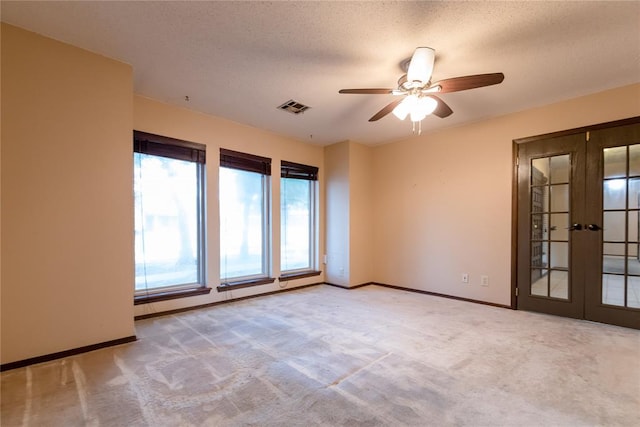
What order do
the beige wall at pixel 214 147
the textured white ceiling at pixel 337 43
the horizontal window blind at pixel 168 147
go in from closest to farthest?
the textured white ceiling at pixel 337 43 → the horizontal window blind at pixel 168 147 → the beige wall at pixel 214 147

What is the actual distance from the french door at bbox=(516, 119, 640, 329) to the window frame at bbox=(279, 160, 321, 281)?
121 inches

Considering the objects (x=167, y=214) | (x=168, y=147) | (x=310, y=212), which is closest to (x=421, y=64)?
(x=168, y=147)

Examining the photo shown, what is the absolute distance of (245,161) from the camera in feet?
13.6

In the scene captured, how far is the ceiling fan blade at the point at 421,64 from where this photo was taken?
2.03 meters

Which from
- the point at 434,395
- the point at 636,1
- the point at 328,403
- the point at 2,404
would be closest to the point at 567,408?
the point at 434,395

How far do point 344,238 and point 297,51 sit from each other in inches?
125

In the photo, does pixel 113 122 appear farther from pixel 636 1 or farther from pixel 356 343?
pixel 636 1

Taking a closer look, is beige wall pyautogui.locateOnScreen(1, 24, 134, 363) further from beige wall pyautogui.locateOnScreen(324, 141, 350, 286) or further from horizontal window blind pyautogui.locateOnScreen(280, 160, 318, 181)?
beige wall pyautogui.locateOnScreen(324, 141, 350, 286)

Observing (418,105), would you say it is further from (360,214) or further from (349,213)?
(360,214)

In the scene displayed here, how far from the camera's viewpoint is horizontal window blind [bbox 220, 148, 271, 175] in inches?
155

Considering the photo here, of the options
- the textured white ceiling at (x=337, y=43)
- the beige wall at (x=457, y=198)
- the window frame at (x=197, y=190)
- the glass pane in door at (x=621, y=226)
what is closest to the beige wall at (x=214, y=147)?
the window frame at (x=197, y=190)

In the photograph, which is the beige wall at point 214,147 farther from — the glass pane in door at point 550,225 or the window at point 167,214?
the glass pane in door at point 550,225

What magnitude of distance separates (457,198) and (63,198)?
454 cm

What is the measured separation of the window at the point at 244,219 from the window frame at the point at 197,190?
0.26m
